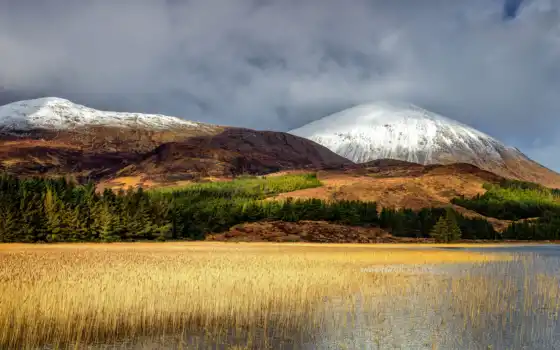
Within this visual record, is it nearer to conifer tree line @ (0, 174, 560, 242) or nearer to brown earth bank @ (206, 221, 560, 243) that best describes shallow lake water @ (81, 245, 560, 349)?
conifer tree line @ (0, 174, 560, 242)

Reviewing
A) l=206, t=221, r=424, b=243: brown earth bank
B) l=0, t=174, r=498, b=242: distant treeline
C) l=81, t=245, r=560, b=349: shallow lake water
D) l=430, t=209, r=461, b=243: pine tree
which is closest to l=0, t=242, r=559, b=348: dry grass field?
l=81, t=245, r=560, b=349: shallow lake water

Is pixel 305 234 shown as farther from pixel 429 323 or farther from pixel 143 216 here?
pixel 429 323

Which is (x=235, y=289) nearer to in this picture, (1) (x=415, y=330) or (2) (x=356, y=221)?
(1) (x=415, y=330)

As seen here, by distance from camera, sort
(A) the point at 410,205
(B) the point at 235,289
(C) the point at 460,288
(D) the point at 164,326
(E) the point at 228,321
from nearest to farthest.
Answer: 1. (D) the point at 164,326
2. (E) the point at 228,321
3. (B) the point at 235,289
4. (C) the point at 460,288
5. (A) the point at 410,205

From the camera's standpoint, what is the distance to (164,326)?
61.6 feet

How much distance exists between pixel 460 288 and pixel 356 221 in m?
124

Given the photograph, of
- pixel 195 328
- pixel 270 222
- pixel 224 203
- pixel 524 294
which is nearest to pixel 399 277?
pixel 524 294

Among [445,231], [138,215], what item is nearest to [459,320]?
[138,215]

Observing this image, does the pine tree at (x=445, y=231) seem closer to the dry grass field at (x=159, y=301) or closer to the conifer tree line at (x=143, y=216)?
the conifer tree line at (x=143, y=216)

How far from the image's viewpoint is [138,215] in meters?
119

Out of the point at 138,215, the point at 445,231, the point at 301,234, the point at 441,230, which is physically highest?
the point at 441,230

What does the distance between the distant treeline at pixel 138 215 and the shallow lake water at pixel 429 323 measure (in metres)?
88.0

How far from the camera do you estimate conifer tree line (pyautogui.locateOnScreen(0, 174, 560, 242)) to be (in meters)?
99.9

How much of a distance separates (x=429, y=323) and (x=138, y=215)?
347 ft
